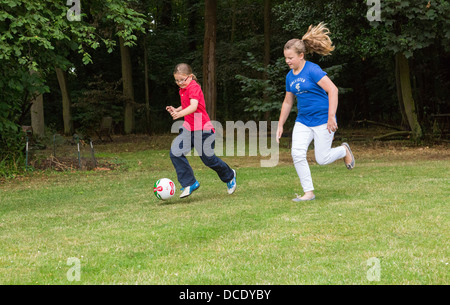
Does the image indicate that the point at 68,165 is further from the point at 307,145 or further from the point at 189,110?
the point at 307,145

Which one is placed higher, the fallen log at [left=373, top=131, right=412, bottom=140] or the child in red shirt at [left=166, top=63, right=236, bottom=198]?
the child in red shirt at [left=166, top=63, right=236, bottom=198]

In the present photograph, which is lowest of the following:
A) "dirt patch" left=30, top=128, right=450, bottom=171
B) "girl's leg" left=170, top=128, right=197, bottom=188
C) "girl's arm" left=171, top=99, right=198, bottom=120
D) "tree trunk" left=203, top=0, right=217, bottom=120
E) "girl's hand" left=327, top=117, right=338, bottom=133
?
"dirt patch" left=30, top=128, right=450, bottom=171

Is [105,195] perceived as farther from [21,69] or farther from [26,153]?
[26,153]

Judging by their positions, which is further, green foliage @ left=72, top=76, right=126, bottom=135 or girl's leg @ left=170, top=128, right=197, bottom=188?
green foliage @ left=72, top=76, right=126, bottom=135

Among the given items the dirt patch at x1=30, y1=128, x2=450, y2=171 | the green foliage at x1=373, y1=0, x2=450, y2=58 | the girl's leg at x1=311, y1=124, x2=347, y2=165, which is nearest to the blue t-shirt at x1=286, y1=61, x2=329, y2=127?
the girl's leg at x1=311, y1=124, x2=347, y2=165

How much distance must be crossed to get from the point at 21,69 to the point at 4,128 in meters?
1.71

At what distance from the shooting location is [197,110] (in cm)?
832

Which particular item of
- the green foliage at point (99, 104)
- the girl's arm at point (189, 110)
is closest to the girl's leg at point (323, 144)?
the girl's arm at point (189, 110)

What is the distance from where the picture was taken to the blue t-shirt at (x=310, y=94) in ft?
25.4

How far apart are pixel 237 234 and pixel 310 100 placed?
2.71 meters

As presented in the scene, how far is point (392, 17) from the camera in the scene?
17.0 metres

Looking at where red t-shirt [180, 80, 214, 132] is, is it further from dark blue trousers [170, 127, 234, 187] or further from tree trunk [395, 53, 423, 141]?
tree trunk [395, 53, 423, 141]

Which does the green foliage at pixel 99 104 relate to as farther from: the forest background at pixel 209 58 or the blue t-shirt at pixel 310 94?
the blue t-shirt at pixel 310 94

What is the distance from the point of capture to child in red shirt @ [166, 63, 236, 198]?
8.10 meters
